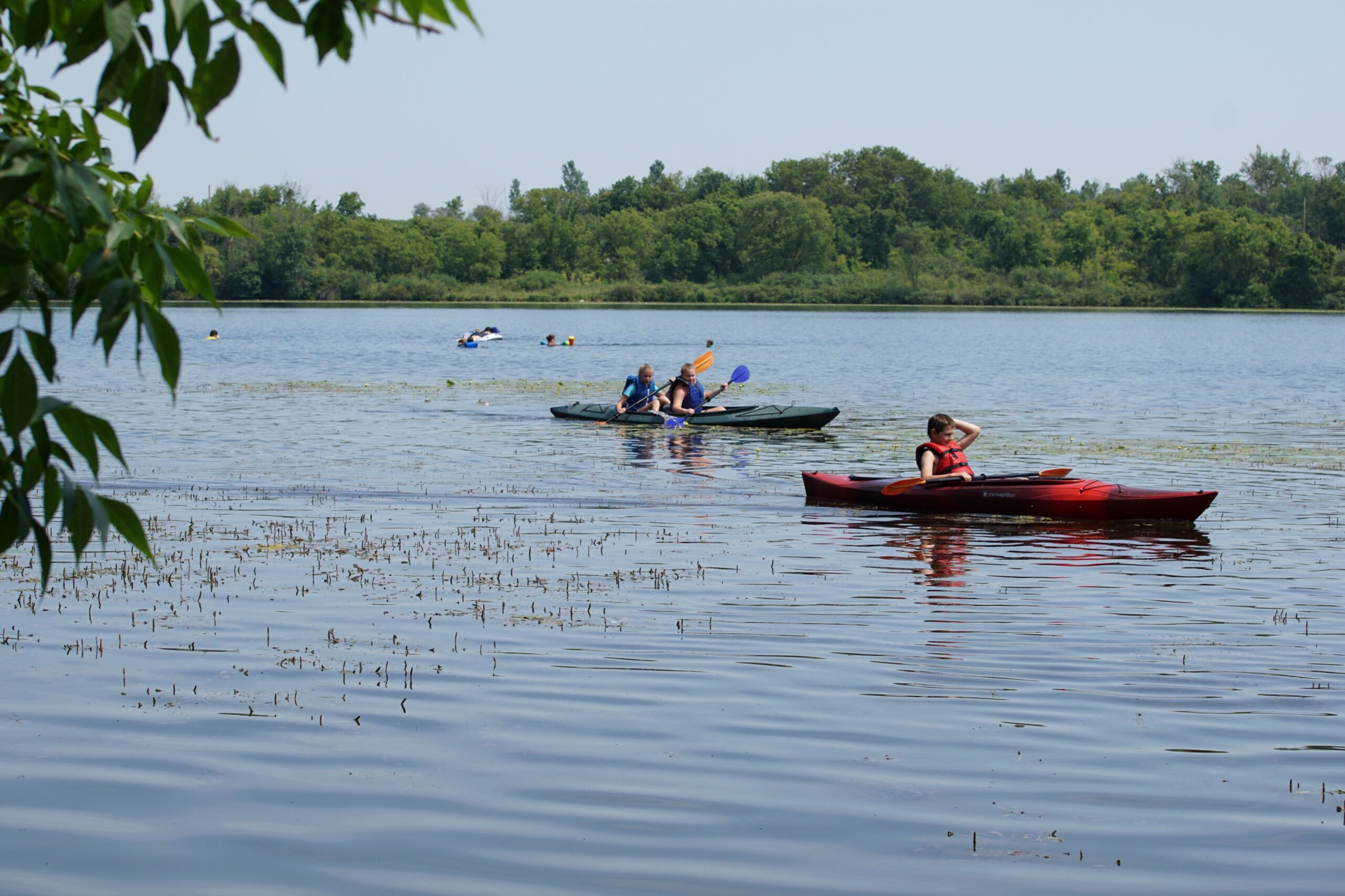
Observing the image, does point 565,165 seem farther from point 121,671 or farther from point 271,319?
point 121,671

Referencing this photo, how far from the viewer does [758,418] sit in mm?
22016

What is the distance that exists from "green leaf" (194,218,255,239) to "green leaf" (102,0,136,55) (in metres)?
0.39

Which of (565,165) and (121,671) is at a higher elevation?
(565,165)

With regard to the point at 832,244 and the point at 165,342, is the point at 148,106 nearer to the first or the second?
the point at 165,342

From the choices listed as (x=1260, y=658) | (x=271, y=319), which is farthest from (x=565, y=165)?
(x=1260, y=658)

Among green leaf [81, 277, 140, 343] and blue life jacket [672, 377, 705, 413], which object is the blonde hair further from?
green leaf [81, 277, 140, 343]

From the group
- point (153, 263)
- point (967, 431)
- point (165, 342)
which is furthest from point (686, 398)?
point (165, 342)

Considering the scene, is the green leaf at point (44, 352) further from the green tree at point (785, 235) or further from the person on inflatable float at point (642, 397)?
the green tree at point (785, 235)

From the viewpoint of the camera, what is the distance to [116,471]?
1614 cm

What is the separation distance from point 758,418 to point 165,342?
2000 cm

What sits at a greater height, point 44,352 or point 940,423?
point 44,352

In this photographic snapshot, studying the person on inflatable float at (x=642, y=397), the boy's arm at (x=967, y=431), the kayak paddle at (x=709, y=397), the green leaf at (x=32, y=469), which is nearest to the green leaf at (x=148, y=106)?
the green leaf at (x=32, y=469)

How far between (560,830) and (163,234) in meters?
3.12

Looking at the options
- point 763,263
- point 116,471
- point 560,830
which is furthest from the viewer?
point 763,263
